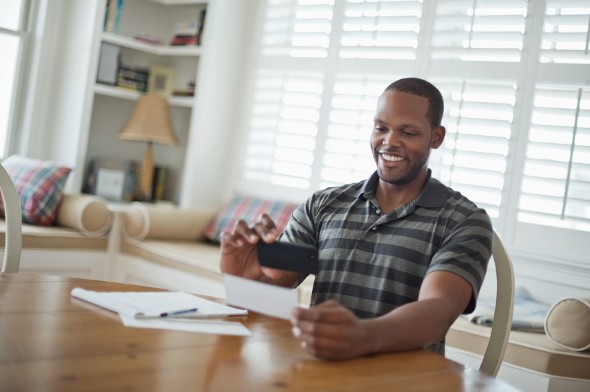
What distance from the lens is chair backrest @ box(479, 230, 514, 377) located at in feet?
5.47

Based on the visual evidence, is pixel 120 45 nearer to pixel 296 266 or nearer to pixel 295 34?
pixel 295 34

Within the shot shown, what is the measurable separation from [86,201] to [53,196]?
0.19m

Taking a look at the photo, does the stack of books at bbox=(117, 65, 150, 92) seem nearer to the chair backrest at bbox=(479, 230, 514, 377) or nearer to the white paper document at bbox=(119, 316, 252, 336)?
the chair backrest at bbox=(479, 230, 514, 377)

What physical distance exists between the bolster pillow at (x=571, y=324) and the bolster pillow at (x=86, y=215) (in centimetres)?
227

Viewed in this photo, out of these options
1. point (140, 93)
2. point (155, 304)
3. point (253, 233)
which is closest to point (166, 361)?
point (155, 304)

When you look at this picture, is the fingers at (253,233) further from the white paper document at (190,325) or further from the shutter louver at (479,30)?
the shutter louver at (479,30)

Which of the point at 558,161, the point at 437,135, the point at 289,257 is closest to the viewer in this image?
the point at 289,257

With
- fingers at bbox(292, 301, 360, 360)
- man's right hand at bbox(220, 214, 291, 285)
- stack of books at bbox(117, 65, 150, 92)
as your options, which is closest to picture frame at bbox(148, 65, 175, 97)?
stack of books at bbox(117, 65, 150, 92)

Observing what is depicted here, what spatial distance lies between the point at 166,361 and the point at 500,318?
2.82ft

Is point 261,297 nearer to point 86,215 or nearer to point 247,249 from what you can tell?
point 247,249

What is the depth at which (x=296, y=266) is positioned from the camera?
149cm

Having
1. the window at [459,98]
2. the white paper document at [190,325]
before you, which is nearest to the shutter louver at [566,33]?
the window at [459,98]

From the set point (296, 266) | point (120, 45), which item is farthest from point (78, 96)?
point (296, 266)

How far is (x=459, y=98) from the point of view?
11.6 ft
